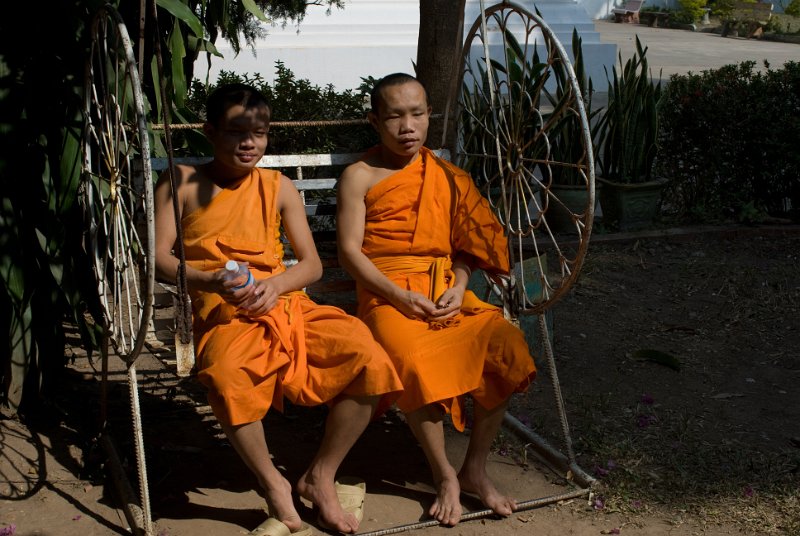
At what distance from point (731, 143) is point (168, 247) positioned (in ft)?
15.4

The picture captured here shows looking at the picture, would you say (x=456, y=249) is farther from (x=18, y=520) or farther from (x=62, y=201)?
(x=18, y=520)

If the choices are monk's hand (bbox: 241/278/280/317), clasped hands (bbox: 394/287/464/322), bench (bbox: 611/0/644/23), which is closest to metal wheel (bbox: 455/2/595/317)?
clasped hands (bbox: 394/287/464/322)

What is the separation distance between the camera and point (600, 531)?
3311mm

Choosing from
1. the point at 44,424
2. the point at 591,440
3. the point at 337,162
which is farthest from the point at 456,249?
the point at 44,424

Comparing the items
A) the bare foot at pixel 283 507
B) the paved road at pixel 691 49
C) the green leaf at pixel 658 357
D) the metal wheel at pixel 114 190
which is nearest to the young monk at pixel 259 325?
the bare foot at pixel 283 507

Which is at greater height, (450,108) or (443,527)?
(450,108)

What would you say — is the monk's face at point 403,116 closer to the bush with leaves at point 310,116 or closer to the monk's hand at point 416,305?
the monk's hand at point 416,305

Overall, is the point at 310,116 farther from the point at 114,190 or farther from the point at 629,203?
the point at 114,190

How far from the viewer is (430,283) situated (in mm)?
3604

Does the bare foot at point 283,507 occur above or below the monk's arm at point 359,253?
below

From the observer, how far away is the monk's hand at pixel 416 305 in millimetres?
3434

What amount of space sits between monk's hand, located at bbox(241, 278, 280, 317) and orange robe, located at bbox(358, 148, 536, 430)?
0.39 metres

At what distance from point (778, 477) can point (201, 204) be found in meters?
2.27

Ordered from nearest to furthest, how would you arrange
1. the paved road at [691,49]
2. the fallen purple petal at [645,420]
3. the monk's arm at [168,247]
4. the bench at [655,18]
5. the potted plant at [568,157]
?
the monk's arm at [168,247] < the fallen purple petal at [645,420] < the potted plant at [568,157] < the paved road at [691,49] < the bench at [655,18]
